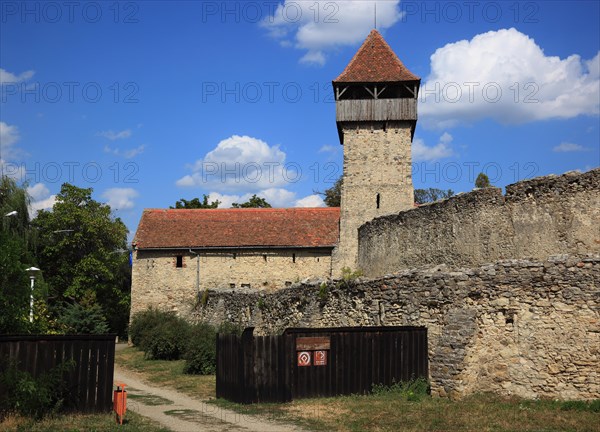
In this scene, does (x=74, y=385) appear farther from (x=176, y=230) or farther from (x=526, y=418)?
(x=176, y=230)

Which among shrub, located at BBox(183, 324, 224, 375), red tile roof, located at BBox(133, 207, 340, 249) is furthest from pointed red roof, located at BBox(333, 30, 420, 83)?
shrub, located at BBox(183, 324, 224, 375)

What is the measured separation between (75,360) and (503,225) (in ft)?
39.0

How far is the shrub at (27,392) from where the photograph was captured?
1048 cm

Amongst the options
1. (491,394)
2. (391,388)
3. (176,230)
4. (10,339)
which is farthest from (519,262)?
(176,230)

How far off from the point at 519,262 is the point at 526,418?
10.3 ft

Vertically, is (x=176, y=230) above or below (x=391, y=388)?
above

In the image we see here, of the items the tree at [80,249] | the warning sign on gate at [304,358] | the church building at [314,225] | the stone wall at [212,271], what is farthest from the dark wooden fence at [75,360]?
the tree at [80,249]

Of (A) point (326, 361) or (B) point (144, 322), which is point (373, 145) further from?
(A) point (326, 361)

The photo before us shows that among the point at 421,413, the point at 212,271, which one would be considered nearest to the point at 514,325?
the point at 421,413

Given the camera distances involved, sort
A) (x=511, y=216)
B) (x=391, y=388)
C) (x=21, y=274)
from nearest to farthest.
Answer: (x=391, y=388), (x=21, y=274), (x=511, y=216)

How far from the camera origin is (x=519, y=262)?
1174cm

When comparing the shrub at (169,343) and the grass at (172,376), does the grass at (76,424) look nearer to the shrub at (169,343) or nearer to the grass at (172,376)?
the grass at (172,376)

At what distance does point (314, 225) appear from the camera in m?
37.8

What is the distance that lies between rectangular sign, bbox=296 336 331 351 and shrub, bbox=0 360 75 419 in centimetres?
479
